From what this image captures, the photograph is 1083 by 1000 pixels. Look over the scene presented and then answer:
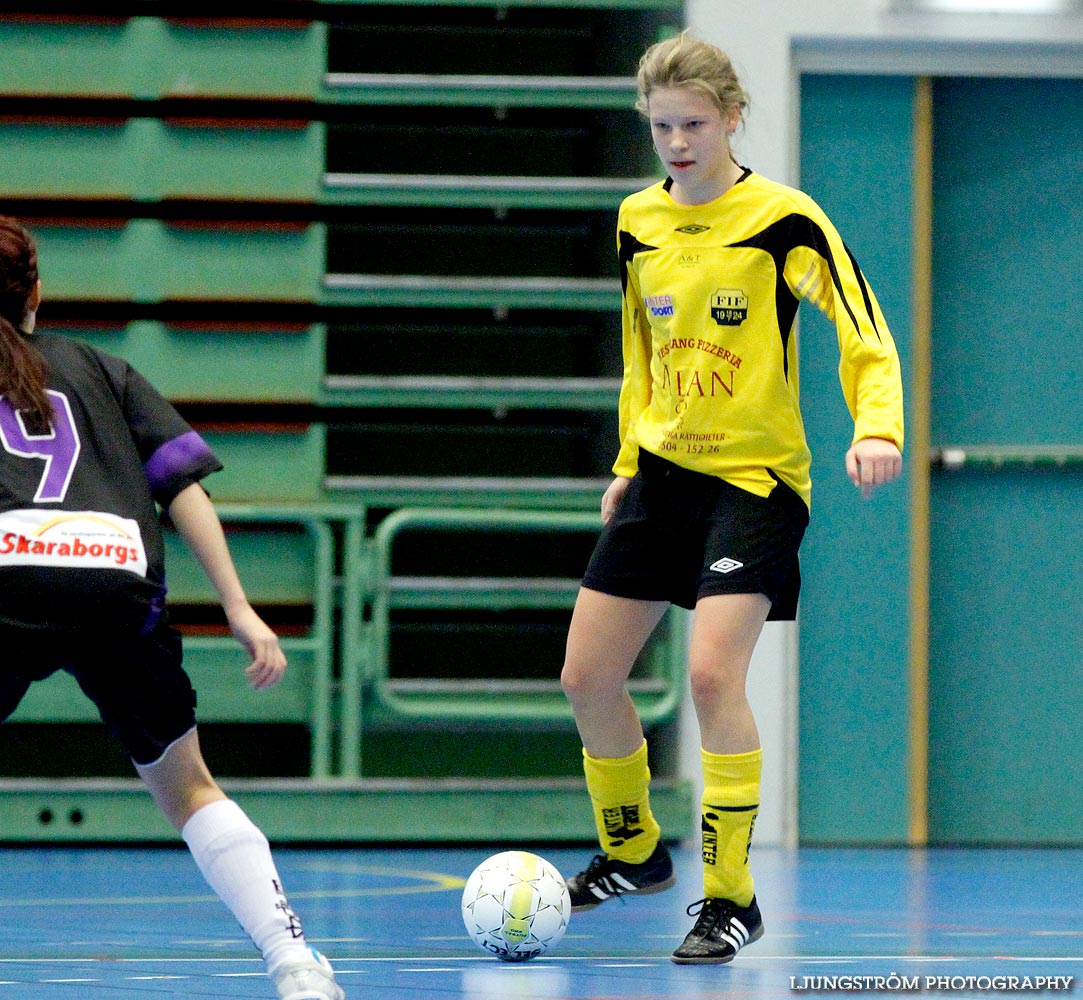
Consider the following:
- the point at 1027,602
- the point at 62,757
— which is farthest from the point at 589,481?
the point at 62,757

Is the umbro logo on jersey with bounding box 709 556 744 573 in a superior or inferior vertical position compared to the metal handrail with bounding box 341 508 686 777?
superior

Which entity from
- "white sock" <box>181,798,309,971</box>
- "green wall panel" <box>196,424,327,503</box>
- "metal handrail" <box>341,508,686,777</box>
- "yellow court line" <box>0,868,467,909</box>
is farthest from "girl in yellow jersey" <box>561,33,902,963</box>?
"green wall panel" <box>196,424,327,503</box>

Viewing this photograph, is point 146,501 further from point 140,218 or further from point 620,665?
point 140,218

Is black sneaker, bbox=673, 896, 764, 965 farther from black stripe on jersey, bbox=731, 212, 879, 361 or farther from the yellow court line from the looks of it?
the yellow court line

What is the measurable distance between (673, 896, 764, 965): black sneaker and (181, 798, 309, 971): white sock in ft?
3.62

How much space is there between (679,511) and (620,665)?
0.38 m

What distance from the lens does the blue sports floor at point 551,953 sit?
12.2 ft

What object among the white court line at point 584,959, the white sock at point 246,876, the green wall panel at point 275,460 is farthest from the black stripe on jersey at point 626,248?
the green wall panel at point 275,460

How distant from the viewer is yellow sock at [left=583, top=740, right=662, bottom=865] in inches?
181

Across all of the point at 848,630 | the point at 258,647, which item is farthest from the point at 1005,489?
the point at 258,647

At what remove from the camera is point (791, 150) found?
754 cm

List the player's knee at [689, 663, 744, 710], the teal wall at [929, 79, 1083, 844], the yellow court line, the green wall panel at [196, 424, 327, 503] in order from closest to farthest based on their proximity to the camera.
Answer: the player's knee at [689, 663, 744, 710], the yellow court line, the green wall panel at [196, 424, 327, 503], the teal wall at [929, 79, 1083, 844]

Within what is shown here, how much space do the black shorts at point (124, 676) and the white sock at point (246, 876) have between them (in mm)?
151

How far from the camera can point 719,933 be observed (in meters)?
4.13
